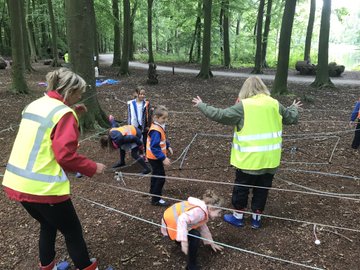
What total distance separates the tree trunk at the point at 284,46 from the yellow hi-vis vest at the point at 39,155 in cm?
1105

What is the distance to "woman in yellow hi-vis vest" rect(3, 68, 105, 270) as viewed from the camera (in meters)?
2.49

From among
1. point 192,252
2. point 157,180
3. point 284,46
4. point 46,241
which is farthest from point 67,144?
point 284,46

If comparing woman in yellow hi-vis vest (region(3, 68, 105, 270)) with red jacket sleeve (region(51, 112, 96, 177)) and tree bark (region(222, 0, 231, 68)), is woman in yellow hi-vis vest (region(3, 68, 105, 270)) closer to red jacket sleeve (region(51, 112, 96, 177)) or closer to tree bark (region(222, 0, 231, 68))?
red jacket sleeve (region(51, 112, 96, 177))

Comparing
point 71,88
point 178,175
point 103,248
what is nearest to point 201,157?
point 178,175

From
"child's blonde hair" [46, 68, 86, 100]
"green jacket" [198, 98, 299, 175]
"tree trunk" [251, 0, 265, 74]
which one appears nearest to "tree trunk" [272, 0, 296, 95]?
"tree trunk" [251, 0, 265, 74]

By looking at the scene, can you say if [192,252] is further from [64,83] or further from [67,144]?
[64,83]

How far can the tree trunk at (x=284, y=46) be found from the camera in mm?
11930

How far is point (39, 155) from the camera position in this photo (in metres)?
2.55

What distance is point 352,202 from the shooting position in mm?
4930

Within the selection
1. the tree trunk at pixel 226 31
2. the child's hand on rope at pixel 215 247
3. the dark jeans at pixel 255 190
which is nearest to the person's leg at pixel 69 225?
the child's hand on rope at pixel 215 247

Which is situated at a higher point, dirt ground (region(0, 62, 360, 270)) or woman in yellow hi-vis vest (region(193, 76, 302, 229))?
woman in yellow hi-vis vest (region(193, 76, 302, 229))

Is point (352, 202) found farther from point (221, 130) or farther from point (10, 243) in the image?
point (10, 243)

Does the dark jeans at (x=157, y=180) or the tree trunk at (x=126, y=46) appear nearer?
the dark jeans at (x=157, y=180)

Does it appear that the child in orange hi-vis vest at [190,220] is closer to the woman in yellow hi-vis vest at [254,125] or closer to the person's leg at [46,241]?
the woman in yellow hi-vis vest at [254,125]
